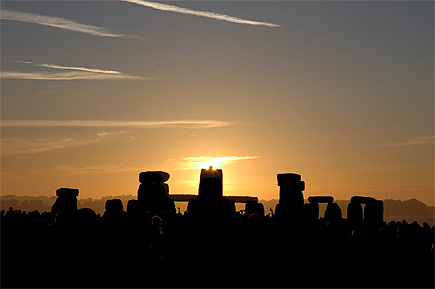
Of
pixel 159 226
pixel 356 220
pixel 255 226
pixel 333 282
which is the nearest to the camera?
pixel 333 282

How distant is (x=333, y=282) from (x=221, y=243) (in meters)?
4.11

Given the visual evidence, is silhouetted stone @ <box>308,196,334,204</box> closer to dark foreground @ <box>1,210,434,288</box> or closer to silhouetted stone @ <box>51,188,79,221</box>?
dark foreground @ <box>1,210,434,288</box>

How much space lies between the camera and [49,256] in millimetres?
19281

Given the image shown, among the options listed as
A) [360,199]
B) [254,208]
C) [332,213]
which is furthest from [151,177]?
[360,199]

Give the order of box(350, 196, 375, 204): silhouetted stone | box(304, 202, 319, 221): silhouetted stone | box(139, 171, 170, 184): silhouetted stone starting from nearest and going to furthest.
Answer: box(350, 196, 375, 204): silhouetted stone → box(304, 202, 319, 221): silhouetted stone → box(139, 171, 170, 184): silhouetted stone

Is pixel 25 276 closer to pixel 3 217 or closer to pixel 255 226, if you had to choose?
pixel 3 217

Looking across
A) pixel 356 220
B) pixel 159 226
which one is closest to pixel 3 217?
pixel 159 226

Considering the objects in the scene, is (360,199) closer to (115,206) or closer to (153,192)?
(153,192)

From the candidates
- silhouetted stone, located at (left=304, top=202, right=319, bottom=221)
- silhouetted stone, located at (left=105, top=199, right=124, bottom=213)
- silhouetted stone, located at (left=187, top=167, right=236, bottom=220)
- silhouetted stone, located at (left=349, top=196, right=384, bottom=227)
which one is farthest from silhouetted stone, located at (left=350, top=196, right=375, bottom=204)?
silhouetted stone, located at (left=105, top=199, right=124, bottom=213)

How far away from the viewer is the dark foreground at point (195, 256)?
18.0 m

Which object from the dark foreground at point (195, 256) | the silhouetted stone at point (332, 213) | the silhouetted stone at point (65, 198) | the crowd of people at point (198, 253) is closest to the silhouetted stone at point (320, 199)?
the silhouetted stone at point (332, 213)

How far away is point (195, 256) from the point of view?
782 inches

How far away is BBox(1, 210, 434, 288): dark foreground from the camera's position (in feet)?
59.0

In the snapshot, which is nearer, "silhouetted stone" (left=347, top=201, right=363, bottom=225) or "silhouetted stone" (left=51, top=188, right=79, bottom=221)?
"silhouetted stone" (left=347, top=201, right=363, bottom=225)
